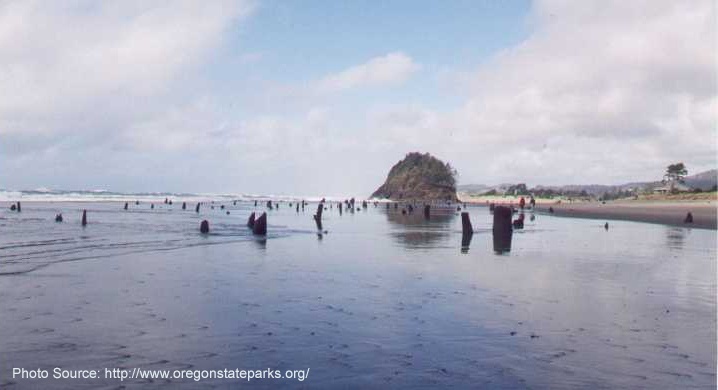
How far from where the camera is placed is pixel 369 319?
8.88m

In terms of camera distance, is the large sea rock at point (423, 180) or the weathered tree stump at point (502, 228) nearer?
the weathered tree stump at point (502, 228)

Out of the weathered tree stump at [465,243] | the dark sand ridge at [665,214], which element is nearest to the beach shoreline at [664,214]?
the dark sand ridge at [665,214]

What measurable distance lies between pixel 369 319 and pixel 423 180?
533 ft

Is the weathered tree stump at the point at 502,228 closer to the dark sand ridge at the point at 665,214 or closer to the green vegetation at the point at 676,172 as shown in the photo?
the dark sand ridge at the point at 665,214

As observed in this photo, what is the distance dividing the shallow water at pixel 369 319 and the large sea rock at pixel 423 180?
146m

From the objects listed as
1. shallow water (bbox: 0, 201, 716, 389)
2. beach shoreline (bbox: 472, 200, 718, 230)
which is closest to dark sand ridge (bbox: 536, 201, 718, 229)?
beach shoreline (bbox: 472, 200, 718, 230)

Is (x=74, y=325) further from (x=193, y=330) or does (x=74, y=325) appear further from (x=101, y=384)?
(x=101, y=384)

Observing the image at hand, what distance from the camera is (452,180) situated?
16975 cm

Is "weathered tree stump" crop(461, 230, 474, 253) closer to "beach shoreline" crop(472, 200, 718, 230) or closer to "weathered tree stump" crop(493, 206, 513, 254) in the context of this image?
"weathered tree stump" crop(493, 206, 513, 254)

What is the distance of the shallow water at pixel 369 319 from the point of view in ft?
20.5

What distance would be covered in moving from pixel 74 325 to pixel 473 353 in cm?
609

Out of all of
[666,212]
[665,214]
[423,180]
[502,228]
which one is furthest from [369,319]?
[423,180]

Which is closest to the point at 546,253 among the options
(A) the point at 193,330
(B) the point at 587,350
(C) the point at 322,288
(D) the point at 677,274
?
(D) the point at 677,274

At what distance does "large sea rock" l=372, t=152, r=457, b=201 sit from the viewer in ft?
542
